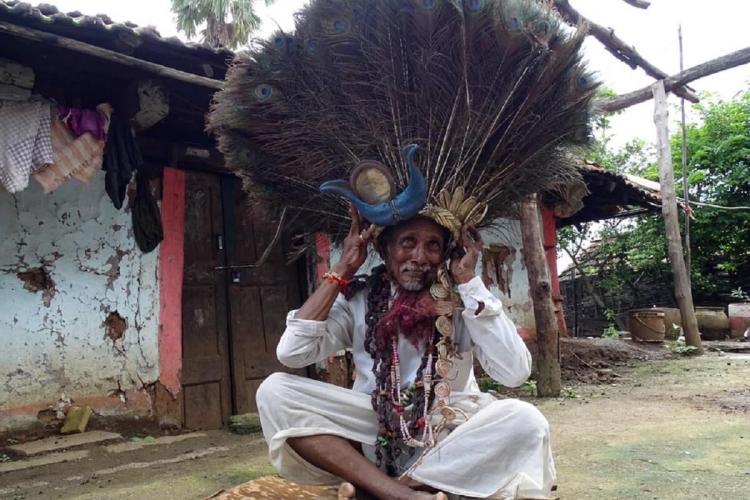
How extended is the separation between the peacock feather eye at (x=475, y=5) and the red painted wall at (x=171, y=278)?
3606mm

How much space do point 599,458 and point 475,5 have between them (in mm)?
2750

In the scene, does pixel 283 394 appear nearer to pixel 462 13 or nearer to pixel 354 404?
pixel 354 404

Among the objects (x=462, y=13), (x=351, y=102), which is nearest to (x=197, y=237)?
(x=351, y=102)

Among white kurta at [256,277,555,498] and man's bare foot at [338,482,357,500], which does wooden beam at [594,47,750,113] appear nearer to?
white kurta at [256,277,555,498]

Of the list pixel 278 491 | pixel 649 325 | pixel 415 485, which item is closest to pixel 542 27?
pixel 415 485

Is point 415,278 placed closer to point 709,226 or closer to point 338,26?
point 338,26

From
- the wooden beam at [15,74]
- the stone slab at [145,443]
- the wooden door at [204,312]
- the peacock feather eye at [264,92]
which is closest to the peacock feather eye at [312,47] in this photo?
the peacock feather eye at [264,92]

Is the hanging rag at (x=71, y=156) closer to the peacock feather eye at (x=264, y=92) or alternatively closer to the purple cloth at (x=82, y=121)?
the purple cloth at (x=82, y=121)

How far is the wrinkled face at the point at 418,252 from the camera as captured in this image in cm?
230

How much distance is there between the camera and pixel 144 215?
4938 mm

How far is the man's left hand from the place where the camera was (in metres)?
2.20

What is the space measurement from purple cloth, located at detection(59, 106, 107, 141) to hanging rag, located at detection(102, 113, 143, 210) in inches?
4.3

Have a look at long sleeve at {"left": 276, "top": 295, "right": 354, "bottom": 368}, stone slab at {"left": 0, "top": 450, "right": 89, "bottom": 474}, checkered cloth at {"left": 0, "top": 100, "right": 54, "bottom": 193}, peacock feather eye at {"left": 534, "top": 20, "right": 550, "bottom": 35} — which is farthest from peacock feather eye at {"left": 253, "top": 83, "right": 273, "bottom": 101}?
stone slab at {"left": 0, "top": 450, "right": 89, "bottom": 474}

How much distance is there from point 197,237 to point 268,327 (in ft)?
3.52
